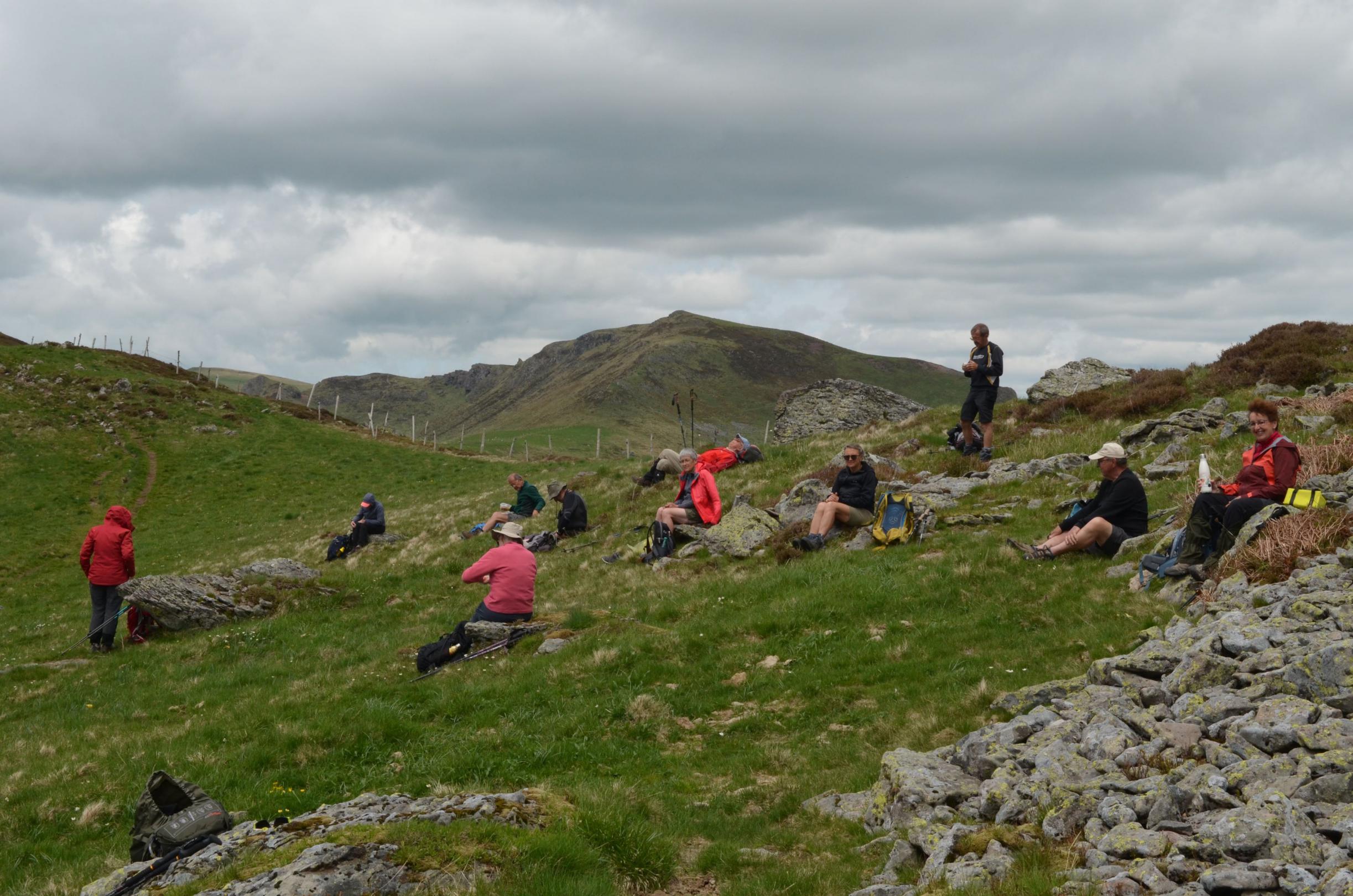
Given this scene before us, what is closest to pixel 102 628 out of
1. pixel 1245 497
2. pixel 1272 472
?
pixel 1245 497

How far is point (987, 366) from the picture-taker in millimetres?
20938

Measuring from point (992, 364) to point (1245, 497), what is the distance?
32.2 feet

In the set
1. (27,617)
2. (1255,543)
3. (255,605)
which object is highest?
(1255,543)

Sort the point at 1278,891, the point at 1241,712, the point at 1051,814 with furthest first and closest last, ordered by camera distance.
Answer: the point at 1241,712
the point at 1051,814
the point at 1278,891

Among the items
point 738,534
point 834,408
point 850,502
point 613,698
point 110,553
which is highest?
point 834,408

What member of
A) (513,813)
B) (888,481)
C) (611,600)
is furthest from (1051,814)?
(888,481)

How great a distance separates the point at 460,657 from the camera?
46.2 ft

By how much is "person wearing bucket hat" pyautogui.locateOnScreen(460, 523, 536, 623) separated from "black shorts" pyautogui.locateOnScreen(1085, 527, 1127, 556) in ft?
31.5

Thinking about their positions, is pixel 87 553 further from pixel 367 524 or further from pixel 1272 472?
pixel 1272 472

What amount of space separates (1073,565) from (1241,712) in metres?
7.09

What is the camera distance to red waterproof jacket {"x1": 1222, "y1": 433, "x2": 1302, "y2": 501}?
11648 mm

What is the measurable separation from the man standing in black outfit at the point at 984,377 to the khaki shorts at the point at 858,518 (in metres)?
4.53

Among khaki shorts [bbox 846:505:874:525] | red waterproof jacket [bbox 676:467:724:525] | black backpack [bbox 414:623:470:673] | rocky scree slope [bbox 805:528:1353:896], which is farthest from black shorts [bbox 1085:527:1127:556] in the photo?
black backpack [bbox 414:623:470:673]

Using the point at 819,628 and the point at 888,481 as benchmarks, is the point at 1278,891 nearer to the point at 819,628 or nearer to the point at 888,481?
the point at 819,628
